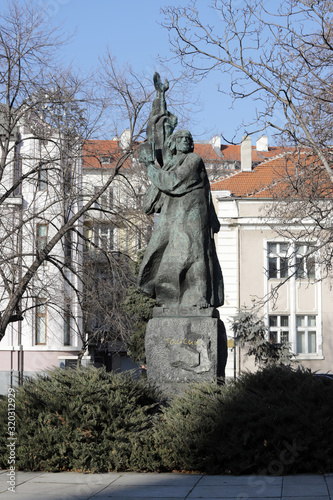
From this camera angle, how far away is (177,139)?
10.6 metres

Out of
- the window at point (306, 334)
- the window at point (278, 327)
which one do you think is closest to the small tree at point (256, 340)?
the window at point (278, 327)

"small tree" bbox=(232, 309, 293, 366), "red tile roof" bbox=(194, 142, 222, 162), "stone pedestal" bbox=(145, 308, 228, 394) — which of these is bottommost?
"small tree" bbox=(232, 309, 293, 366)

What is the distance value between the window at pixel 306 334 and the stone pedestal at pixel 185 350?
84.1 feet

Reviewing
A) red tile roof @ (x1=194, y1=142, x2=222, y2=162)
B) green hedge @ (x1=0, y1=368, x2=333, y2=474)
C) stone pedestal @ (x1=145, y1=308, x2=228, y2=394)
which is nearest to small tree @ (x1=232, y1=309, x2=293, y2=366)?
red tile roof @ (x1=194, y1=142, x2=222, y2=162)

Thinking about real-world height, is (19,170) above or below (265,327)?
above

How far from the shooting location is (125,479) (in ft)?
25.1

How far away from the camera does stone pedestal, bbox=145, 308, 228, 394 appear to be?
986 cm

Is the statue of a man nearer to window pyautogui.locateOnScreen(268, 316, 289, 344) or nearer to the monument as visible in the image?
the monument

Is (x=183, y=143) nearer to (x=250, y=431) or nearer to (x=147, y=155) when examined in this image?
(x=147, y=155)

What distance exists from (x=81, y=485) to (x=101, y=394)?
1317 mm

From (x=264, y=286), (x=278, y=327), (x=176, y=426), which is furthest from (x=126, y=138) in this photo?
(x=278, y=327)

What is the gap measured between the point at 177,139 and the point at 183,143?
0.38ft

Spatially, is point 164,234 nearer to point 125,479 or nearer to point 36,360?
point 125,479

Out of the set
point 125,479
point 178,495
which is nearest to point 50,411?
point 125,479
